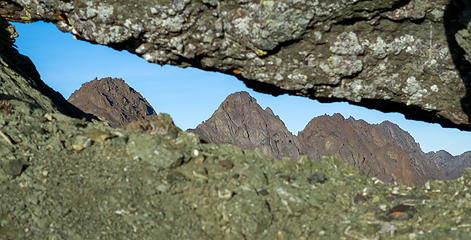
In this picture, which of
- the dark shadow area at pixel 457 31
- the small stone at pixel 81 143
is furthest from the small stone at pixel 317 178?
the small stone at pixel 81 143

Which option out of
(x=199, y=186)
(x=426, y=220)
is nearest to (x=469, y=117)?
(x=426, y=220)

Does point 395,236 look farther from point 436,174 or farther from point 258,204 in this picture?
point 436,174

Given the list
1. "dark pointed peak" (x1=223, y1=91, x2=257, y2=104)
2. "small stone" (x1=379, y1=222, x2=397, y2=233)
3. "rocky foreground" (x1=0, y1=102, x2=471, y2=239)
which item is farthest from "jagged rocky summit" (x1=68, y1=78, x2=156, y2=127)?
"small stone" (x1=379, y1=222, x2=397, y2=233)

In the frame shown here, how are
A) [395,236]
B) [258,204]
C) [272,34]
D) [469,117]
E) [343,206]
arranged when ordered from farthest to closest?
[469,117] < [272,34] < [343,206] < [258,204] < [395,236]

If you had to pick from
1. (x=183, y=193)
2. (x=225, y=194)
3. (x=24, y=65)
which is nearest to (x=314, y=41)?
(x=225, y=194)

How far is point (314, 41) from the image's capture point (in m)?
12.9

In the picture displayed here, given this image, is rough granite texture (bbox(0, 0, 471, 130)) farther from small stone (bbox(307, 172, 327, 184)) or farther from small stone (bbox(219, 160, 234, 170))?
small stone (bbox(219, 160, 234, 170))

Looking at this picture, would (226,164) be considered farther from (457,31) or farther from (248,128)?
(248,128)

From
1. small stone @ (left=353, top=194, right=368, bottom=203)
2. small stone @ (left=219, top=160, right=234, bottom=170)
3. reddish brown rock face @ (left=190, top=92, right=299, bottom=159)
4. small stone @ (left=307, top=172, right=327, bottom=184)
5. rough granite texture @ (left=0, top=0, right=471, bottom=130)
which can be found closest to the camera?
small stone @ (left=353, top=194, right=368, bottom=203)

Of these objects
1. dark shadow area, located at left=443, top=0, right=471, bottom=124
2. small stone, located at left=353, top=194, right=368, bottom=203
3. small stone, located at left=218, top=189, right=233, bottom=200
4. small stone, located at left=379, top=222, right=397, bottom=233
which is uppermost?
dark shadow area, located at left=443, top=0, right=471, bottom=124

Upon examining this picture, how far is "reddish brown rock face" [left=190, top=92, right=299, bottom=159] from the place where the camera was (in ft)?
217

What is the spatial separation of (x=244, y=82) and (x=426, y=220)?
26.4ft

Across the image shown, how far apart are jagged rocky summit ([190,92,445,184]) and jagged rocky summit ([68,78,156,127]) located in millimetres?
12075

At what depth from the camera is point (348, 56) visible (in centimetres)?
1305
